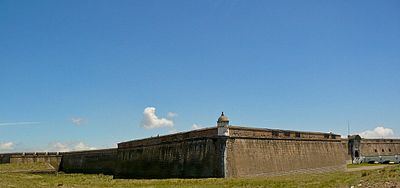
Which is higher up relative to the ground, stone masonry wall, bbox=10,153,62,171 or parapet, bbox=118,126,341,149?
parapet, bbox=118,126,341,149

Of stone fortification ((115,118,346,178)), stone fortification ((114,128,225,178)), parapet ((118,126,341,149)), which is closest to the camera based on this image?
stone fortification ((115,118,346,178))

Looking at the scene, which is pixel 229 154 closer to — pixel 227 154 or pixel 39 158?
pixel 227 154

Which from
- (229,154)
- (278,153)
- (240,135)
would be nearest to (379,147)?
(278,153)

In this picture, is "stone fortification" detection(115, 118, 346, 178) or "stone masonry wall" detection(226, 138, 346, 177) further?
"stone masonry wall" detection(226, 138, 346, 177)

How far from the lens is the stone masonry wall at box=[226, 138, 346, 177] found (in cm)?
2870

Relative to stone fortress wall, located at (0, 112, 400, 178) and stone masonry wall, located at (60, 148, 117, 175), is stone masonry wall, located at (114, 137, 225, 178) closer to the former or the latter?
stone fortress wall, located at (0, 112, 400, 178)

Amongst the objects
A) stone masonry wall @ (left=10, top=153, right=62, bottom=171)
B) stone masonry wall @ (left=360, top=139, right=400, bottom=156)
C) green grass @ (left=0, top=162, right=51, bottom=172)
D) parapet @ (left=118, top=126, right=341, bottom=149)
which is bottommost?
green grass @ (left=0, top=162, right=51, bottom=172)

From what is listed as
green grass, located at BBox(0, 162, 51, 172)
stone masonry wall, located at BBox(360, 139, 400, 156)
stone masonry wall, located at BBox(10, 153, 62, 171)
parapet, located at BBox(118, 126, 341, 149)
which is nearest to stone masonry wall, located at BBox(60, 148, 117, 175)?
stone masonry wall, located at BBox(10, 153, 62, 171)

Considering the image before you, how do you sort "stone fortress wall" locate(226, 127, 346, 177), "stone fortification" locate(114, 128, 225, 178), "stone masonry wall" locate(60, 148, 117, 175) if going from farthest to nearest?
1. "stone masonry wall" locate(60, 148, 117, 175)
2. "stone fortress wall" locate(226, 127, 346, 177)
3. "stone fortification" locate(114, 128, 225, 178)

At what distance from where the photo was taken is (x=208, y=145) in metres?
28.9

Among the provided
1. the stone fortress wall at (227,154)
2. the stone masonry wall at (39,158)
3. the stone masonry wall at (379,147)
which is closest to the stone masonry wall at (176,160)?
the stone fortress wall at (227,154)

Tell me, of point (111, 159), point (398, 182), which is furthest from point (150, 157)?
point (398, 182)

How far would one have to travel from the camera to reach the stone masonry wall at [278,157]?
2870cm

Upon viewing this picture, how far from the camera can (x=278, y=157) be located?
33.4 m
